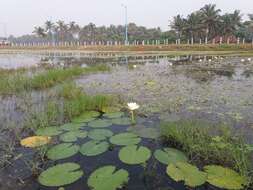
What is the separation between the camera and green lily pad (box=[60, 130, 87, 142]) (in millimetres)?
4493

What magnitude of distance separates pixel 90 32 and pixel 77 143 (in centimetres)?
7435

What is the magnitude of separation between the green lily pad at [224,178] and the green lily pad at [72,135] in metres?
2.08

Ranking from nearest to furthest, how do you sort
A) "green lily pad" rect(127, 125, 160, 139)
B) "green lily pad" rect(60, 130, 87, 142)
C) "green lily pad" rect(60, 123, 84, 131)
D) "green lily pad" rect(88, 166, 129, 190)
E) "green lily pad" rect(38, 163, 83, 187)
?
"green lily pad" rect(88, 166, 129, 190) < "green lily pad" rect(38, 163, 83, 187) < "green lily pad" rect(60, 130, 87, 142) < "green lily pad" rect(127, 125, 160, 139) < "green lily pad" rect(60, 123, 84, 131)

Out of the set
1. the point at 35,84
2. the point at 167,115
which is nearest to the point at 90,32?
the point at 35,84

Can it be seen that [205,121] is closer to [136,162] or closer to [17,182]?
[136,162]

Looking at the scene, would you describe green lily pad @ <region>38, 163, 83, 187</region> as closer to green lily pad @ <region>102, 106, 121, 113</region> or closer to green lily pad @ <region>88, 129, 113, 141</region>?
green lily pad @ <region>88, 129, 113, 141</region>

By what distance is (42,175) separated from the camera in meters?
3.42

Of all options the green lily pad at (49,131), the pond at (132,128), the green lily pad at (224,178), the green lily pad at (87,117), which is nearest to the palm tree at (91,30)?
the pond at (132,128)

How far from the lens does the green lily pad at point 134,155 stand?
363cm

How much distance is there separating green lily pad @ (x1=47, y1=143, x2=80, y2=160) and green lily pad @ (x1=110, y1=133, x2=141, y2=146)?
1.91ft

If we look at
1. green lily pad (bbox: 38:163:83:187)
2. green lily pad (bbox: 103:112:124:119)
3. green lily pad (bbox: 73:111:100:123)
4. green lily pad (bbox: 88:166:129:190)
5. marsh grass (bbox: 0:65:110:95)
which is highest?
marsh grass (bbox: 0:65:110:95)

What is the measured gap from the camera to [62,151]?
4082mm

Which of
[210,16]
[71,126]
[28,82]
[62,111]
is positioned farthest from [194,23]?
[71,126]

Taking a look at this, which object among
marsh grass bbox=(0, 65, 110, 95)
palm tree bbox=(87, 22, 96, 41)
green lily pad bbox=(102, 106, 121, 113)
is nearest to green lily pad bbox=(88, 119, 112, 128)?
green lily pad bbox=(102, 106, 121, 113)
